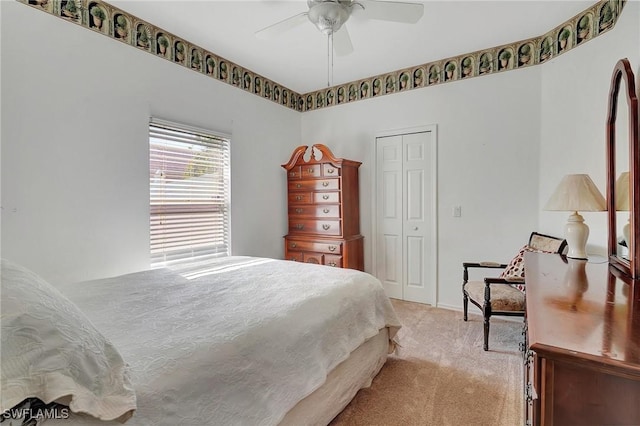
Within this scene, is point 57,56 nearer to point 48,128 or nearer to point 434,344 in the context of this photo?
point 48,128

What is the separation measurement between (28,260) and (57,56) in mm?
1440

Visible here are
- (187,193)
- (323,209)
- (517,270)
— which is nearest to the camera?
(517,270)

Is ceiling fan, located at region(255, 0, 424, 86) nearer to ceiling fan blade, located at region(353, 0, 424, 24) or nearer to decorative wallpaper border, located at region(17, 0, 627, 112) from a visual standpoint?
ceiling fan blade, located at region(353, 0, 424, 24)

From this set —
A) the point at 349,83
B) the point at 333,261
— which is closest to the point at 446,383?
the point at 333,261

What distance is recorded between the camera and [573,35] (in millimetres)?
2572

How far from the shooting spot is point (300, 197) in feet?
13.0

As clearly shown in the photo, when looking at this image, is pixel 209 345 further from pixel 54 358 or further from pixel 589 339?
pixel 589 339

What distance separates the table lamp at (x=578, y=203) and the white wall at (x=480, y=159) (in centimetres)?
122

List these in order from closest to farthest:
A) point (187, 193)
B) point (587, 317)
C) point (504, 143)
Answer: point (587, 317), point (187, 193), point (504, 143)

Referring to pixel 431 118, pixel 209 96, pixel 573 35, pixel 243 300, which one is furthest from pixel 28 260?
pixel 573 35

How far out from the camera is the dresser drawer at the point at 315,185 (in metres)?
3.64

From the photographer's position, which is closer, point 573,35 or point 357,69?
point 573,35

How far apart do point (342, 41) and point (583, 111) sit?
6.62ft

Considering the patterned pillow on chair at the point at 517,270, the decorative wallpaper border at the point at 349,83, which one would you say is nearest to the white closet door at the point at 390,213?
the decorative wallpaper border at the point at 349,83
